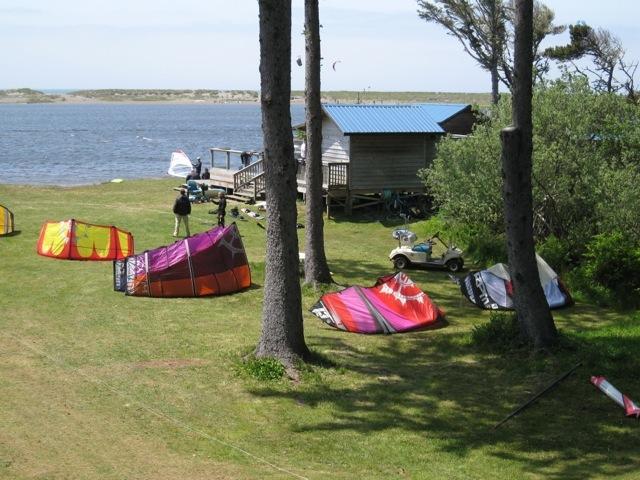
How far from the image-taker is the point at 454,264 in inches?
910

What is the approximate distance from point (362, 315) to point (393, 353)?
5.59ft

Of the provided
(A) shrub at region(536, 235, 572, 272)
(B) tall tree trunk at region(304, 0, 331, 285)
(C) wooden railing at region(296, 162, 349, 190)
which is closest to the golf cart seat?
(A) shrub at region(536, 235, 572, 272)

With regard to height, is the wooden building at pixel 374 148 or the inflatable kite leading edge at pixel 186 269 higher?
the wooden building at pixel 374 148

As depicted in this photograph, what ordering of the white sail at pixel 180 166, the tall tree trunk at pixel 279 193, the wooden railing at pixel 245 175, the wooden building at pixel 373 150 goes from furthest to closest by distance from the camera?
the white sail at pixel 180 166
the wooden railing at pixel 245 175
the wooden building at pixel 373 150
the tall tree trunk at pixel 279 193

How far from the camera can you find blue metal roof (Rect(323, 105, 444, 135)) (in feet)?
108

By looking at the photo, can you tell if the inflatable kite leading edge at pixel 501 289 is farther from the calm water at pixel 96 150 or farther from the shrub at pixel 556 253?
the calm water at pixel 96 150

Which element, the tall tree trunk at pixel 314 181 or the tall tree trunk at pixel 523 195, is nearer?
the tall tree trunk at pixel 523 195

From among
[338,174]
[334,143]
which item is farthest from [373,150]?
[338,174]

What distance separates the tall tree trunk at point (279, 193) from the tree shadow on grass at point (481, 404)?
1156 mm

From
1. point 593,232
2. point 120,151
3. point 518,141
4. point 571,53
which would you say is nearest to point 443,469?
point 518,141

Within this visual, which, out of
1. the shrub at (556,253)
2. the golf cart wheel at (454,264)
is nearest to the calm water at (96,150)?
the golf cart wheel at (454,264)

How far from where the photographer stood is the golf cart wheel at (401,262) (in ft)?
76.6

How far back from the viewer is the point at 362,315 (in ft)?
56.5

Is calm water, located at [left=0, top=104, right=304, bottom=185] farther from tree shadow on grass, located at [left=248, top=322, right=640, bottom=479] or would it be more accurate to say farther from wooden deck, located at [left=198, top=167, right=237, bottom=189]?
tree shadow on grass, located at [left=248, top=322, right=640, bottom=479]
